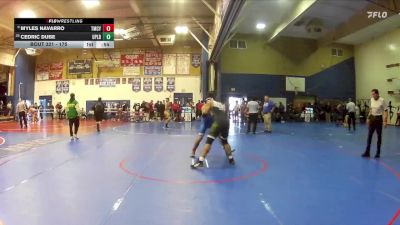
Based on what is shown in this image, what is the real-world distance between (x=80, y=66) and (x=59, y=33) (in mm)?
Result: 19046

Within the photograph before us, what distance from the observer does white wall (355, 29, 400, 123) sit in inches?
788

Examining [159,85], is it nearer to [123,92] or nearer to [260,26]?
[123,92]

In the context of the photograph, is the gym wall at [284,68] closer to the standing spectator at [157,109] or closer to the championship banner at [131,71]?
the standing spectator at [157,109]

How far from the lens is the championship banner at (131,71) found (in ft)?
86.1

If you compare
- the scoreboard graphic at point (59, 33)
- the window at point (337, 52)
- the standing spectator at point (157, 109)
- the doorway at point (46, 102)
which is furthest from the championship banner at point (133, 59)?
the scoreboard graphic at point (59, 33)

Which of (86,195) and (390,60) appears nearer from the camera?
(86,195)

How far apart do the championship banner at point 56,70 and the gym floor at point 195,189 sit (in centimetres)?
2221

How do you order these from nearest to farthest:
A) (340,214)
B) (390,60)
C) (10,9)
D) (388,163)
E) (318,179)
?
(340,214) → (318,179) → (388,163) → (10,9) → (390,60)

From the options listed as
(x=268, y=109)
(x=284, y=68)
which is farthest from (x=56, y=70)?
(x=268, y=109)

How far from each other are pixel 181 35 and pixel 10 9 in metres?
11.2

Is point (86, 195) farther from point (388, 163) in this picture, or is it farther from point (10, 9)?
point (10, 9)

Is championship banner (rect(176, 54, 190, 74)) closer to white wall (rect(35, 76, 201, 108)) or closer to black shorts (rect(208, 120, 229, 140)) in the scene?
white wall (rect(35, 76, 201, 108))

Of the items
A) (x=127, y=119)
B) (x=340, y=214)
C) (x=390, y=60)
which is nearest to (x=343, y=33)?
(x=390, y=60)

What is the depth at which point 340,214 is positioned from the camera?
3.44m
